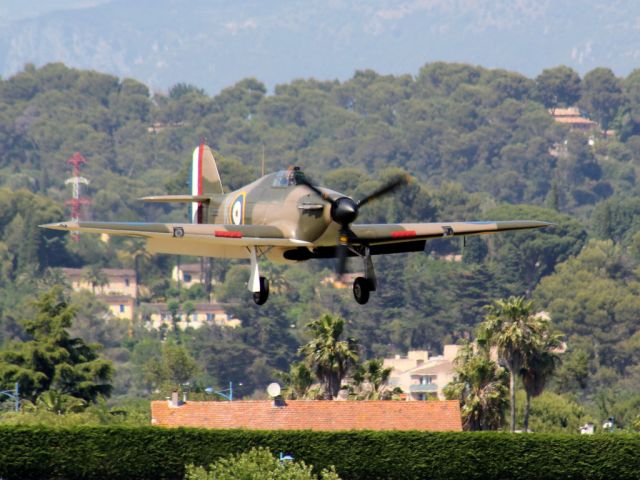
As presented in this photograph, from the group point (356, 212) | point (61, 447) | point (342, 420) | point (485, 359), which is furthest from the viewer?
point (485, 359)

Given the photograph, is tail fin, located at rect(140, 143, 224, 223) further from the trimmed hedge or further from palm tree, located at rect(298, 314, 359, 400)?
palm tree, located at rect(298, 314, 359, 400)

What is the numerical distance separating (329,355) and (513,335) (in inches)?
418

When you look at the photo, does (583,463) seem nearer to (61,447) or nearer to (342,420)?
(342,420)

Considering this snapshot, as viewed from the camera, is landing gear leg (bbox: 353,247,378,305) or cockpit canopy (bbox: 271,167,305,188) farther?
cockpit canopy (bbox: 271,167,305,188)

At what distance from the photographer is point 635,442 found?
7194 centimetres

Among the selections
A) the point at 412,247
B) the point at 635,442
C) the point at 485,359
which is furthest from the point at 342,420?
the point at 485,359

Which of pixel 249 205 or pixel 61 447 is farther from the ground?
pixel 249 205

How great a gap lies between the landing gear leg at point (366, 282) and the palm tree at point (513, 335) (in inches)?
2287

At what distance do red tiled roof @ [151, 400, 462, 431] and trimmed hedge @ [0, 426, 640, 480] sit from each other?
161 inches

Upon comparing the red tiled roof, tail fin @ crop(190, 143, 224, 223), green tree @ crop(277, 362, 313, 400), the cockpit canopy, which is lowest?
the red tiled roof

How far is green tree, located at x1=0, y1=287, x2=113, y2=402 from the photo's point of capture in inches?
4695

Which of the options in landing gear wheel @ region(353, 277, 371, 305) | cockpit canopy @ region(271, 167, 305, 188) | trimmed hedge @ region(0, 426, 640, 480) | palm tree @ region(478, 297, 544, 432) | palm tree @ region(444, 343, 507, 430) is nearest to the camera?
landing gear wheel @ region(353, 277, 371, 305)

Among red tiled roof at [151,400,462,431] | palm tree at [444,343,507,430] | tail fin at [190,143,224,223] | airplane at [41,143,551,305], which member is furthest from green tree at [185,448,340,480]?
palm tree at [444,343,507,430]

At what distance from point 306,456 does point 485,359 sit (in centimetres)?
3649
